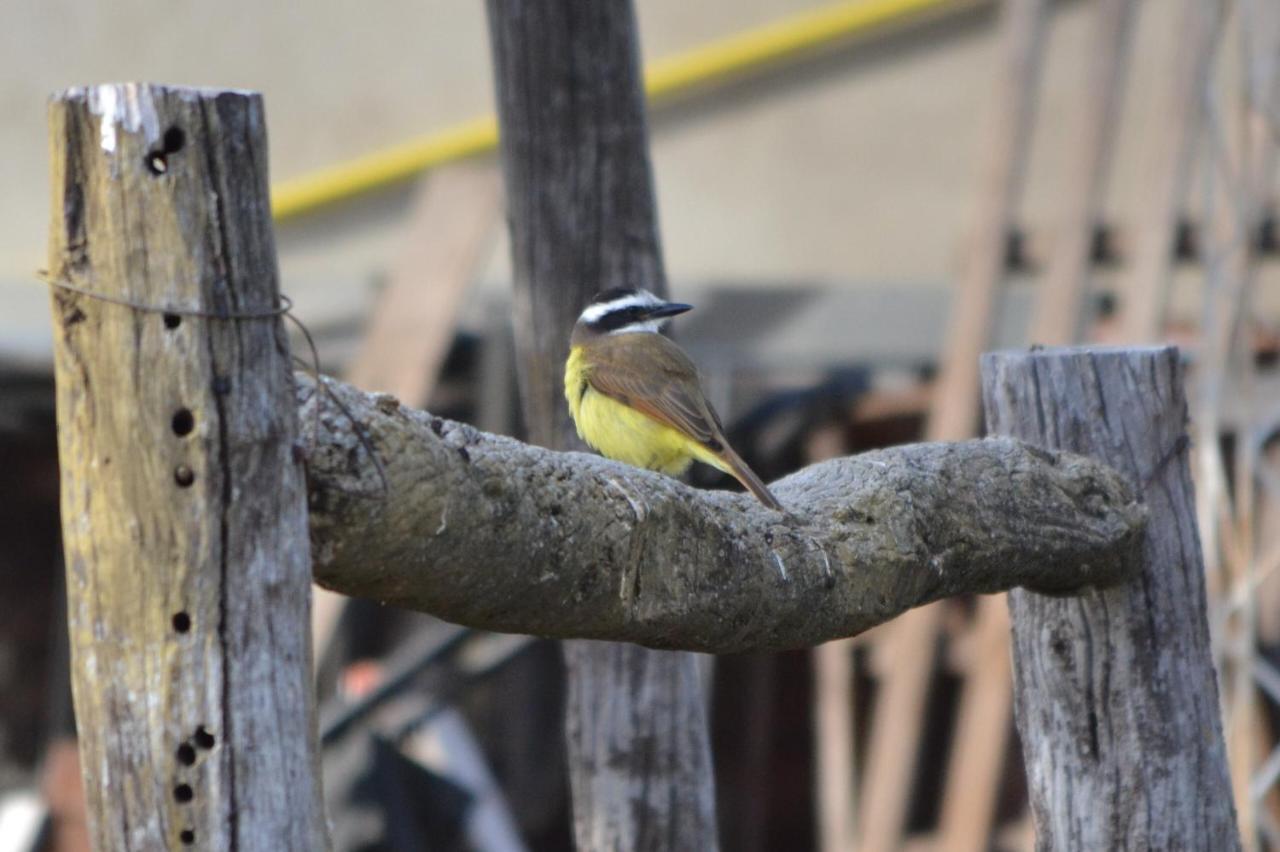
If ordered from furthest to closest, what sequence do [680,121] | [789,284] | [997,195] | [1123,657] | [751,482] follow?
[680,121]
[789,284]
[997,195]
[1123,657]
[751,482]

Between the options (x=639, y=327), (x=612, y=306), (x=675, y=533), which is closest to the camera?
(x=675, y=533)

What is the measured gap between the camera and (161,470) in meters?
2.08

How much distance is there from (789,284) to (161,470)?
6.50 metres

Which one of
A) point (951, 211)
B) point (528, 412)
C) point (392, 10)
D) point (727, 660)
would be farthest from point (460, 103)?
point (528, 412)

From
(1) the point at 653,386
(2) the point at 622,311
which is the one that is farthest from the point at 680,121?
(2) the point at 622,311

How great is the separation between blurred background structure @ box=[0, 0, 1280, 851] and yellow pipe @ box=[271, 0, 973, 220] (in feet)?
0.06

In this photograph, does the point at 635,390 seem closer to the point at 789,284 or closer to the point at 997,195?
the point at 997,195

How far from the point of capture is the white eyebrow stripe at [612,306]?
439 cm

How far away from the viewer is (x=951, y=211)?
28.2 feet

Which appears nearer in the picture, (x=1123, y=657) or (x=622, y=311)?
(x=1123, y=657)

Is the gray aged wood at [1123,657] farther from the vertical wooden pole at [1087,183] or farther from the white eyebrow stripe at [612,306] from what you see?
the vertical wooden pole at [1087,183]

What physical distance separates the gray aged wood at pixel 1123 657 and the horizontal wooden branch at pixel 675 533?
0.34 feet

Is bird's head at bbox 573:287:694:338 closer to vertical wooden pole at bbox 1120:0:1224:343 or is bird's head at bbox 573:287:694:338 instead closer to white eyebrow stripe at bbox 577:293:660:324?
white eyebrow stripe at bbox 577:293:660:324

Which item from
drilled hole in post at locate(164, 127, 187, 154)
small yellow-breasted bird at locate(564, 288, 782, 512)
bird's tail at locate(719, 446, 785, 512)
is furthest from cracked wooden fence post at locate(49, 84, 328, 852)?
small yellow-breasted bird at locate(564, 288, 782, 512)
